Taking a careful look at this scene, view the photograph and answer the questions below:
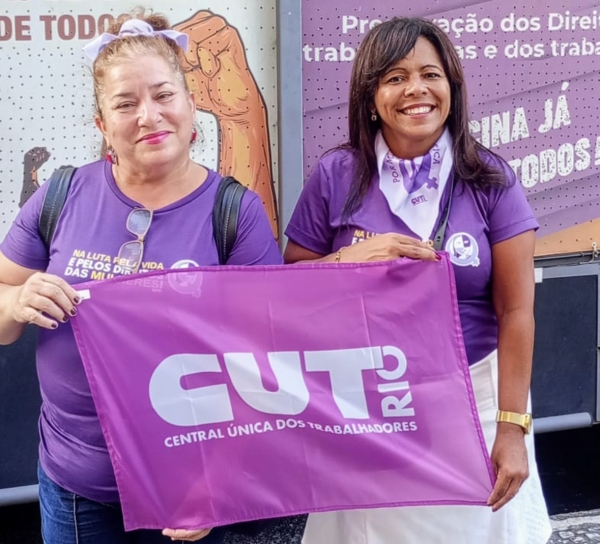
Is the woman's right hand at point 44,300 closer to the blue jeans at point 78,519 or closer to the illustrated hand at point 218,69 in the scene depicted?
the blue jeans at point 78,519

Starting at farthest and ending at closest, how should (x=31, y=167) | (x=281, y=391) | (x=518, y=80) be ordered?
(x=518, y=80) < (x=31, y=167) < (x=281, y=391)

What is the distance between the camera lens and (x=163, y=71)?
1909 millimetres

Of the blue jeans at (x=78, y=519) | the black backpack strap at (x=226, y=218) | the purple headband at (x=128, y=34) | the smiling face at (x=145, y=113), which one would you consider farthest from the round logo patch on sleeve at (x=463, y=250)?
the blue jeans at (x=78, y=519)

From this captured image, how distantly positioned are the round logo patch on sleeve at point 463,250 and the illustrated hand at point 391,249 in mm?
80

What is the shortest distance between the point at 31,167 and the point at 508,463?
198 centimetres

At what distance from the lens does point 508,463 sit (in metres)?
2.04

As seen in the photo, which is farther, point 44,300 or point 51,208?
point 51,208

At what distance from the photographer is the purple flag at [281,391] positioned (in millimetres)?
1924

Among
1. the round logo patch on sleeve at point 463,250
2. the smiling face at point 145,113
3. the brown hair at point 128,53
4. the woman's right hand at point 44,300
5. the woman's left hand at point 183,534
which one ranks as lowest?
the woman's left hand at point 183,534

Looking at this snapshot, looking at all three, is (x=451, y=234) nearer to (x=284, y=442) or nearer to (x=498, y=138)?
(x=284, y=442)

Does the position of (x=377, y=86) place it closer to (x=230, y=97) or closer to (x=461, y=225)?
(x=461, y=225)

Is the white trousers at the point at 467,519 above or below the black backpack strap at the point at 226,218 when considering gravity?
below

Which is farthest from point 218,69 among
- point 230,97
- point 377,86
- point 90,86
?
point 377,86

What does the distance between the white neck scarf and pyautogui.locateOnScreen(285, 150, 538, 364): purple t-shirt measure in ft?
0.07
